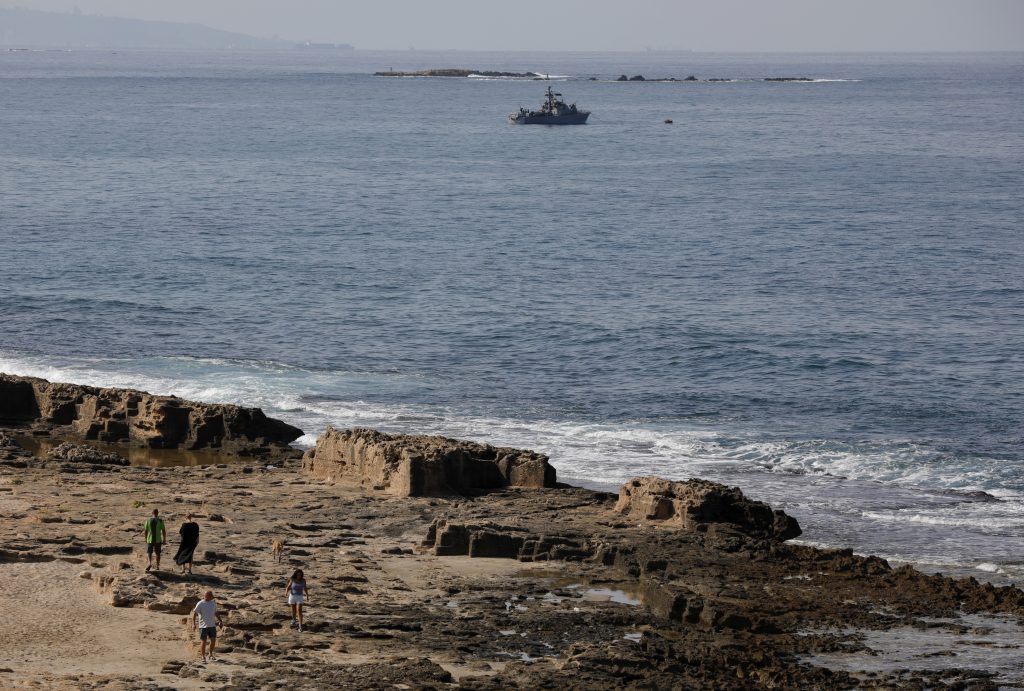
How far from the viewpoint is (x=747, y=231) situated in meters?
80.5

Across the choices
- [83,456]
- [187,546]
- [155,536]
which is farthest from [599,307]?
[155,536]

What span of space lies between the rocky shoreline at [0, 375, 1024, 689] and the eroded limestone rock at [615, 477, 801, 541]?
0.05 metres

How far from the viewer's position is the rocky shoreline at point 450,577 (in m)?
23.8

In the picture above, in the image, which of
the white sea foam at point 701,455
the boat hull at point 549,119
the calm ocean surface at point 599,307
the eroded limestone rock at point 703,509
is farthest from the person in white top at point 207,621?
the boat hull at point 549,119

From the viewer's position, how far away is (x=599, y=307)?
6062 cm

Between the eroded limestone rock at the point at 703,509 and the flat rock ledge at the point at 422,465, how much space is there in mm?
3211

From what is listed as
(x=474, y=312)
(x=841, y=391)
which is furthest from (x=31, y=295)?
(x=841, y=391)

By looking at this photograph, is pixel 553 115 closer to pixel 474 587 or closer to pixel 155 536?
pixel 474 587

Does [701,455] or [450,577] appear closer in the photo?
[450,577]

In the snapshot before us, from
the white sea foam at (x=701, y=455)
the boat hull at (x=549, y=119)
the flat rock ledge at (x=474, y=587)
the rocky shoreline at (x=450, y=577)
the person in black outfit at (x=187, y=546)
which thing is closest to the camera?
Answer: the flat rock ledge at (x=474, y=587)

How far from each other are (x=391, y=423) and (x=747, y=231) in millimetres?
41472

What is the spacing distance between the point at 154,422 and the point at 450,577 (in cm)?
1426

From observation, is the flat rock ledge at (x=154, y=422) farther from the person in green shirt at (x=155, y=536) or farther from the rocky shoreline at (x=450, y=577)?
the person in green shirt at (x=155, y=536)

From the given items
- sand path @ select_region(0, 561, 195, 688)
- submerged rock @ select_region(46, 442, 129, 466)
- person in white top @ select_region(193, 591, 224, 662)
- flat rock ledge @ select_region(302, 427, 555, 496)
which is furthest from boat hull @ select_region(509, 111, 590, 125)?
person in white top @ select_region(193, 591, 224, 662)
